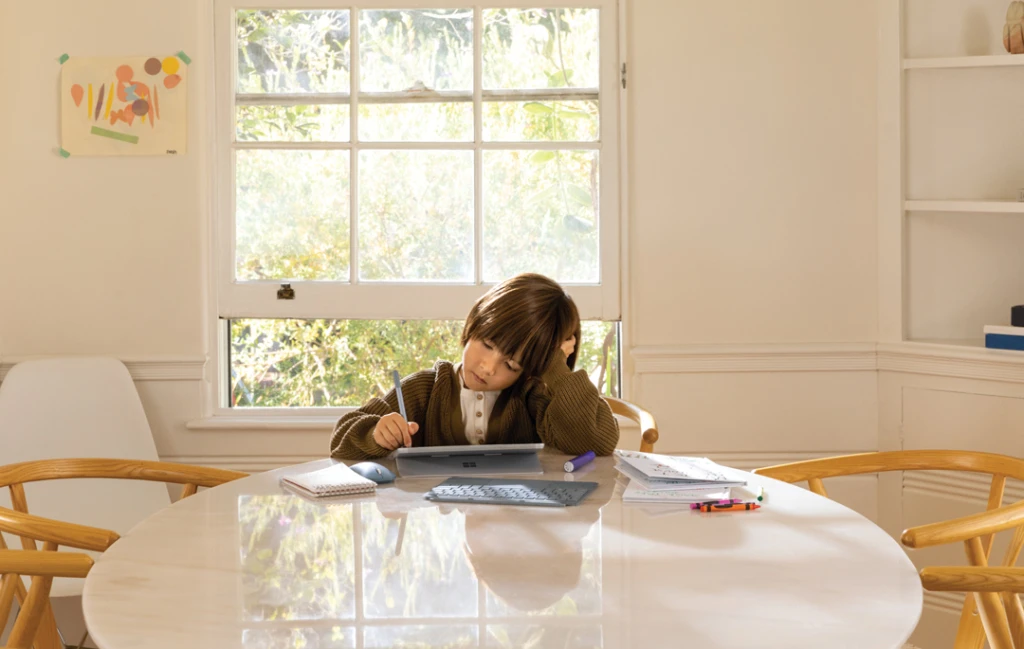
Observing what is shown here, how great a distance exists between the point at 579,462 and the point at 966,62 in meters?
1.88

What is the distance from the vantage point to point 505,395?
7.34 ft

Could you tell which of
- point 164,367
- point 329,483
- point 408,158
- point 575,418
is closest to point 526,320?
point 575,418

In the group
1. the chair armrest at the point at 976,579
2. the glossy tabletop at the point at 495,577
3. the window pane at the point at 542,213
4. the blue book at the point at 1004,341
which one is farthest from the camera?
the window pane at the point at 542,213

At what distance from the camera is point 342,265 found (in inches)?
128

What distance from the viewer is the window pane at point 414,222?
3.24m

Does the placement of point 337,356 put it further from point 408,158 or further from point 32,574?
point 32,574

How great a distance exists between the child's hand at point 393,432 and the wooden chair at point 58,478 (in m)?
0.33

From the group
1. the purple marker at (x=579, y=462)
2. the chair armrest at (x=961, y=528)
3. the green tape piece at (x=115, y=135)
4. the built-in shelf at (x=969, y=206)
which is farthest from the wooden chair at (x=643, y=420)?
the green tape piece at (x=115, y=135)

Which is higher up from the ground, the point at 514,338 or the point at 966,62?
the point at 966,62

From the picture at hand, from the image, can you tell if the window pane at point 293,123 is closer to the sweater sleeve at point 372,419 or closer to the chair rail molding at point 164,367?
the chair rail molding at point 164,367

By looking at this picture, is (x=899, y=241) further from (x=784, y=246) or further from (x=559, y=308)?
(x=559, y=308)

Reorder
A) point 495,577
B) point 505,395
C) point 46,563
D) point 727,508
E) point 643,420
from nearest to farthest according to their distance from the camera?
point 495,577, point 46,563, point 727,508, point 505,395, point 643,420

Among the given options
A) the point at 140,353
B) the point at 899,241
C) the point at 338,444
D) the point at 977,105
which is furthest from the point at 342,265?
the point at 977,105

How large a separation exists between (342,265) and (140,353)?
0.68 meters
